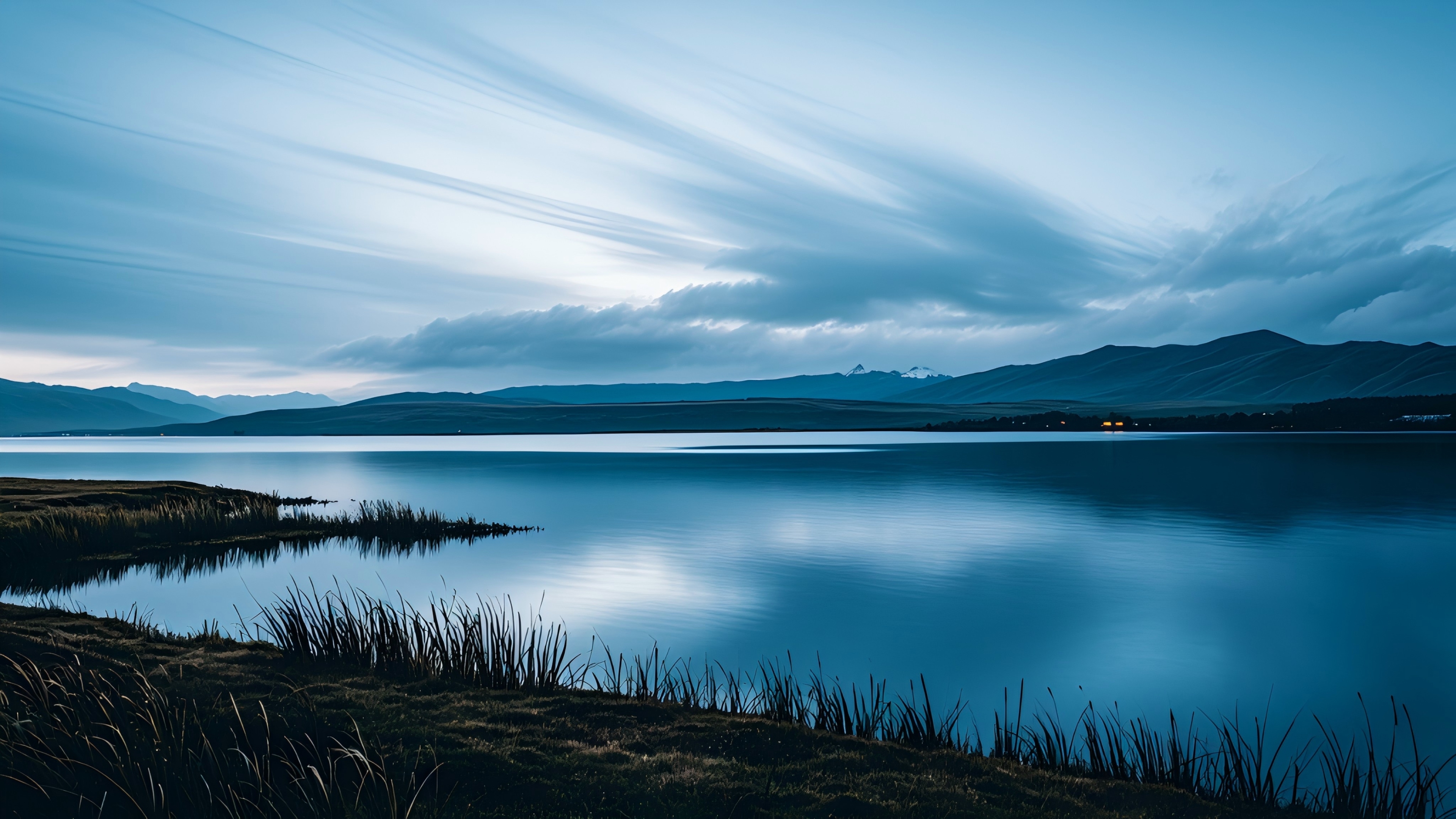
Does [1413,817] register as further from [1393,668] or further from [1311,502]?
[1311,502]

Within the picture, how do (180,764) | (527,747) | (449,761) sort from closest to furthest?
1. (180,764)
2. (449,761)
3. (527,747)

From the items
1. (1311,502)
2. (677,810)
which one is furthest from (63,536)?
(1311,502)

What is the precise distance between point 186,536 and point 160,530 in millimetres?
755

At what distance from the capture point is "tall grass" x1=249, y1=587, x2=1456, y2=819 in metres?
8.12

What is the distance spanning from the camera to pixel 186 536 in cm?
2700

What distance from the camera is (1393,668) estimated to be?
1455cm

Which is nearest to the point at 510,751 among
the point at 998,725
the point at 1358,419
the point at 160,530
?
the point at 998,725

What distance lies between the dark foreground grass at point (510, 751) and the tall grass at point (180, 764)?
3cm

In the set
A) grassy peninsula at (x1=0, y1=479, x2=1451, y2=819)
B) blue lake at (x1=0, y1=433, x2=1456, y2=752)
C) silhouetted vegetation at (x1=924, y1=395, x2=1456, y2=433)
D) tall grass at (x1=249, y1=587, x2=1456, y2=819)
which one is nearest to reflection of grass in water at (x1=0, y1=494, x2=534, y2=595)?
blue lake at (x1=0, y1=433, x2=1456, y2=752)

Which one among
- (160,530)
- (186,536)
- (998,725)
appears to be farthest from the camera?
(186,536)

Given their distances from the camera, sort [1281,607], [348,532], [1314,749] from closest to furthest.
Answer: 1. [1314,749]
2. [1281,607]
3. [348,532]

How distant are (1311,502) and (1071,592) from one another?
95.1 ft

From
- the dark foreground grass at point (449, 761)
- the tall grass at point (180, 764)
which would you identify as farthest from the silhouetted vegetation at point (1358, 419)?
the tall grass at point (180, 764)

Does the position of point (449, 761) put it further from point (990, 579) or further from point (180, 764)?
point (990, 579)
